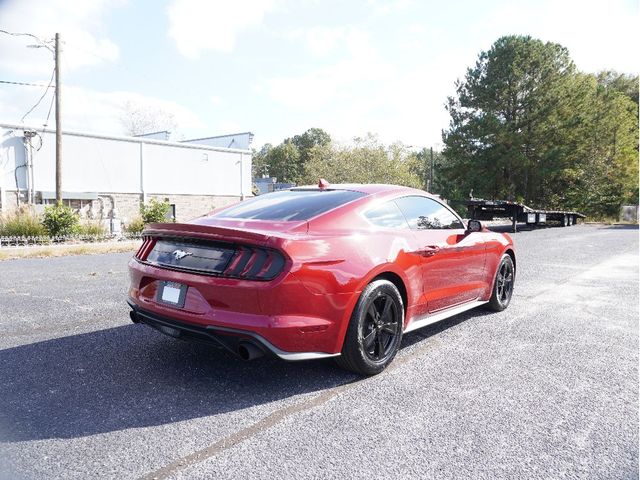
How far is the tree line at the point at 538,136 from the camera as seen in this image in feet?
108

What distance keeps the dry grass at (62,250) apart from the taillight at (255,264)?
10004 mm

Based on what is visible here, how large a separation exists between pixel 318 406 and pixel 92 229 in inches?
567

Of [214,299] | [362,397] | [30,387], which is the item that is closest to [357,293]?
[362,397]

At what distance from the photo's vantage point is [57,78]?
1883cm

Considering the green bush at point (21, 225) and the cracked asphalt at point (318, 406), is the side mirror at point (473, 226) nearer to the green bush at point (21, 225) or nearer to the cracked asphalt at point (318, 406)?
the cracked asphalt at point (318, 406)

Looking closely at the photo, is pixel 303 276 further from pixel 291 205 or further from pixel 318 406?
pixel 291 205

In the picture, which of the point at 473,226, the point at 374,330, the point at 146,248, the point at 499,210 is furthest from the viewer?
the point at 499,210

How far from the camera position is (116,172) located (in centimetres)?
2741

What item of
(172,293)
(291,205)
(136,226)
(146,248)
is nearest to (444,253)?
(291,205)

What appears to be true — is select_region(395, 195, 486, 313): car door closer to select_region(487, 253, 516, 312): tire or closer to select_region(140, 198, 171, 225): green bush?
select_region(487, 253, 516, 312): tire

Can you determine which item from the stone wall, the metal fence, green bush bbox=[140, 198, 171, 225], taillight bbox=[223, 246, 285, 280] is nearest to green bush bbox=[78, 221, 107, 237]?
the metal fence

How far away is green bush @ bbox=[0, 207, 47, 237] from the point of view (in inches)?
555

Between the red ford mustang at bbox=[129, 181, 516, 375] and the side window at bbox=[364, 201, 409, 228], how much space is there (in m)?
0.01

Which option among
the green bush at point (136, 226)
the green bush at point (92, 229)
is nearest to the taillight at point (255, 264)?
the green bush at point (92, 229)
